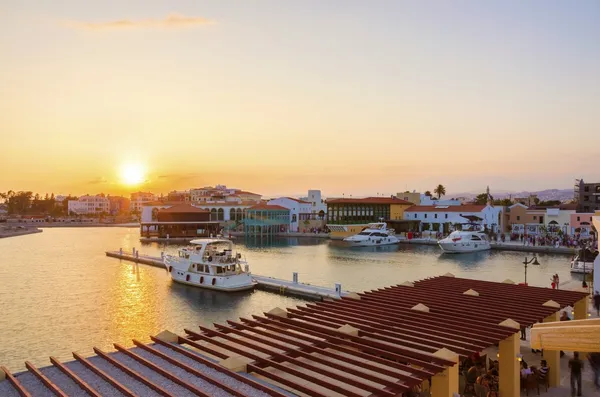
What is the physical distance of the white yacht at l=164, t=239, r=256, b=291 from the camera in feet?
112

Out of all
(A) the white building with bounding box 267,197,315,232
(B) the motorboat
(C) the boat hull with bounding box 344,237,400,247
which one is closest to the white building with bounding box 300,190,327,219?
(A) the white building with bounding box 267,197,315,232

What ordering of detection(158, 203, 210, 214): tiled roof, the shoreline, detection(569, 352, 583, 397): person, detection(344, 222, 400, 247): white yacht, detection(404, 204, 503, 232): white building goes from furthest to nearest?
the shoreline → detection(158, 203, 210, 214): tiled roof → detection(404, 204, 503, 232): white building → detection(344, 222, 400, 247): white yacht → detection(569, 352, 583, 397): person

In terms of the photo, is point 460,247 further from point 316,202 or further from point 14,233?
point 14,233

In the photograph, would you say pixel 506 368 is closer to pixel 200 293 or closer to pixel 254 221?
pixel 200 293

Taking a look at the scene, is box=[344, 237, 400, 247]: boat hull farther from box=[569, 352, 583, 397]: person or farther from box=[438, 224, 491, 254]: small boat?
box=[569, 352, 583, 397]: person

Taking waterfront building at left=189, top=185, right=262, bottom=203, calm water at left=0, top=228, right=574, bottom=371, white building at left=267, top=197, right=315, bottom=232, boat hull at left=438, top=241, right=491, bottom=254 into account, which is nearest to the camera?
calm water at left=0, top=228, right=574, bottom=371

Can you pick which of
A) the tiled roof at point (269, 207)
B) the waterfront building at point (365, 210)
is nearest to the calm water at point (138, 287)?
the waterfront building at point (365, 210)

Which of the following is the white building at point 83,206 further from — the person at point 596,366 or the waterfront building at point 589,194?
the person at point 596,366

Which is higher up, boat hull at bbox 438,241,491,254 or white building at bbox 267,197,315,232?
white building at bbox 267,197,315,232

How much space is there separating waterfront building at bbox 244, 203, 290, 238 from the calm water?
2329 centimetres

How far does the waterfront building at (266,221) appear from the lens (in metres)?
86.0

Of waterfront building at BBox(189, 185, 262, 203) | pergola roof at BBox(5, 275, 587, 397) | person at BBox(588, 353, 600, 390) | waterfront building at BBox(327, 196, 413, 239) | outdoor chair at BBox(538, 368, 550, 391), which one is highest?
waterfront building at BBox(189, 185, 262, 203)

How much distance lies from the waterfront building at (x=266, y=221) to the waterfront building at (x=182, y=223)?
24.6 feet

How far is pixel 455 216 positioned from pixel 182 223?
48.6 m
